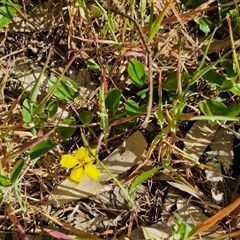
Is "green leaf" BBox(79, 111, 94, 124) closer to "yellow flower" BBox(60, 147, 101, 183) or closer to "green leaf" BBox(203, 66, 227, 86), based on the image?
"yellow flower" BBox(60, 147, 101, 183)

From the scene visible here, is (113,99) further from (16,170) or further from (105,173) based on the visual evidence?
(16,170)

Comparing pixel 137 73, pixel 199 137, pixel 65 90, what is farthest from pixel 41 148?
pixel 199 137

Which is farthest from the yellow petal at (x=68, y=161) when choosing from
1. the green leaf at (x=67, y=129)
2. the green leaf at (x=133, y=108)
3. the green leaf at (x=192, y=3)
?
the green leaf at (x=192, y=3)

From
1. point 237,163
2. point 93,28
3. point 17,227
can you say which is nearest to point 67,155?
point 17,227

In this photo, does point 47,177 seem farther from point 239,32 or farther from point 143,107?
point 239,32

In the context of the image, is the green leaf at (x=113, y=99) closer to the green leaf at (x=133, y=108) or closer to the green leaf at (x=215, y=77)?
the green leaf at (x=133, y=108)
